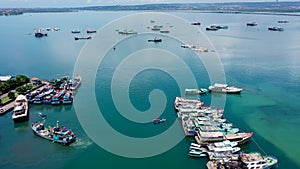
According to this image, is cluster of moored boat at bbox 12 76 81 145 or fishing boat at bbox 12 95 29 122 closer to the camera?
cluster of moored boat at bbox 12 76 81 145

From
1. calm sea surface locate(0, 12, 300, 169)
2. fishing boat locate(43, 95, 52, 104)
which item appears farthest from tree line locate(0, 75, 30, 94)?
fishing boat locate(43, 95, 52, 104)


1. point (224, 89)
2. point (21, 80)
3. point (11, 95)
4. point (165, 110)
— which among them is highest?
point (21, 80)

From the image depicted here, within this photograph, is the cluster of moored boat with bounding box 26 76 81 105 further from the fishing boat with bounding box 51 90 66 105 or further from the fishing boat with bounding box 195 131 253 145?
the fishing boat with bounding box 195 131 253 145

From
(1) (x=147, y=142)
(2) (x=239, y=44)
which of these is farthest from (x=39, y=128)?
(2) (x=239, y=44)

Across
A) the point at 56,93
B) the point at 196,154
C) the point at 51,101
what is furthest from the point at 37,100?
the point at 196,154

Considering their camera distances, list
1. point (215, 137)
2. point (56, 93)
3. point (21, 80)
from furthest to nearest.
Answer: point (21, 80), point (56, 93), point (215, 137)

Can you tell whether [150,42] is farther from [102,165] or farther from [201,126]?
[102,165]

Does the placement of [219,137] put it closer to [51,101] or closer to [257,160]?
[257,160]

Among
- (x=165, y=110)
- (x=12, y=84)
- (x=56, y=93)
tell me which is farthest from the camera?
(x=12, y=84)
